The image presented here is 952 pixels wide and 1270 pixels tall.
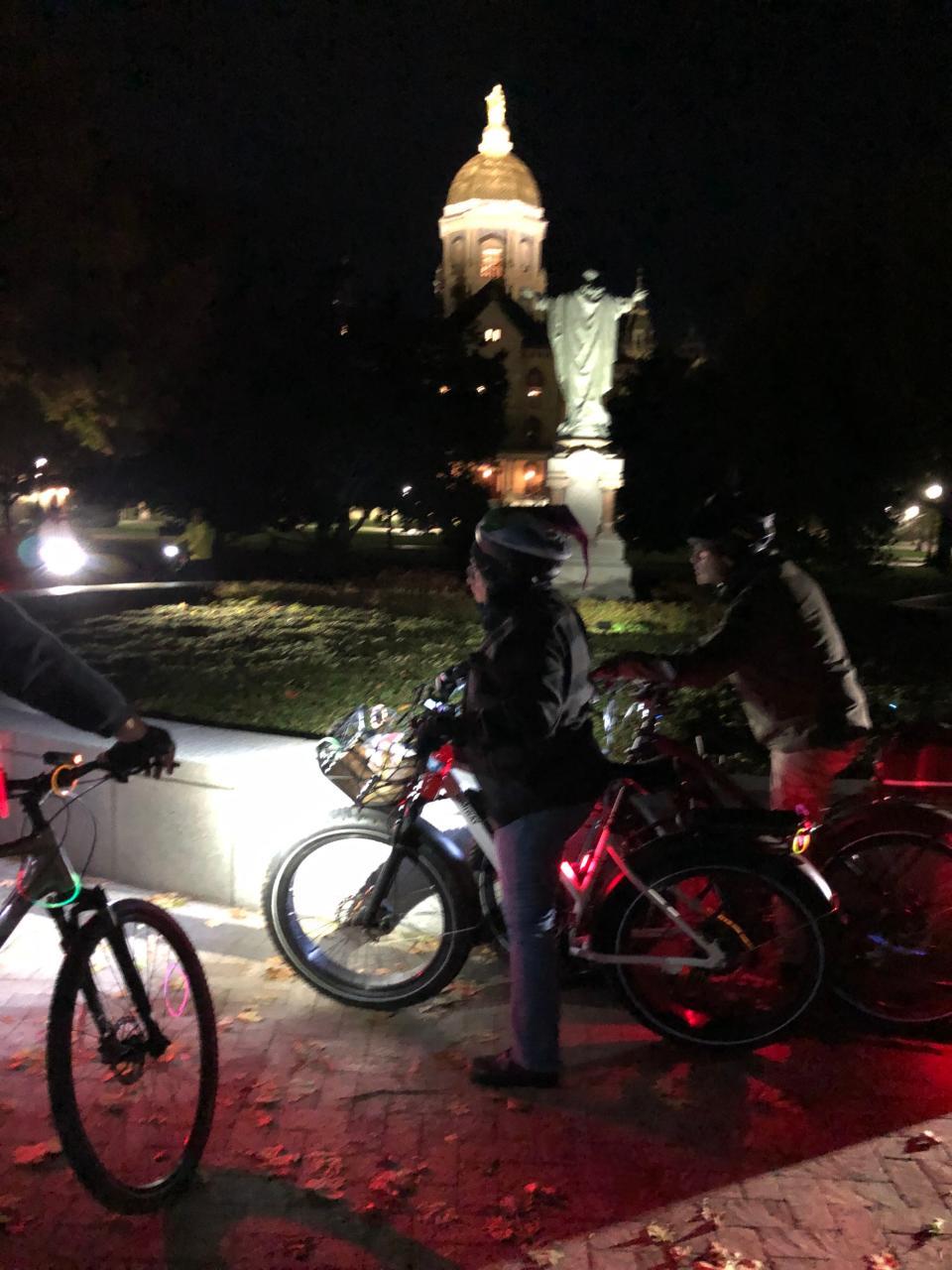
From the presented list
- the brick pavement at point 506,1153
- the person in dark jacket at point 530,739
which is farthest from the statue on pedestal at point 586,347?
the person in dark jacket at point 530,739

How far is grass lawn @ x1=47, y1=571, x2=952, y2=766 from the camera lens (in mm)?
7309

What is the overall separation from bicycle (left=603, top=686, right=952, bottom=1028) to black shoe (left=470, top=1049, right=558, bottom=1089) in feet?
3.53

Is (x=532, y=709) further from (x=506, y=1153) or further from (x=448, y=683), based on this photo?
(x=506, y=1153)

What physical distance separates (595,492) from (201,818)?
1335 centimetres

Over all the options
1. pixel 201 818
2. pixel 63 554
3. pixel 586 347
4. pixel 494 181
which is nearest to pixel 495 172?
pixel 494 181

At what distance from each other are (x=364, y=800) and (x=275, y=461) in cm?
2708

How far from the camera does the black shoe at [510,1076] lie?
387cm

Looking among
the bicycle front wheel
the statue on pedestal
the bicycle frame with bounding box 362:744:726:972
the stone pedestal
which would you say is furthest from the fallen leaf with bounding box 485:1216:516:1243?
the statue on pedestal

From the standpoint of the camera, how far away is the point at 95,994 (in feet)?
10.3

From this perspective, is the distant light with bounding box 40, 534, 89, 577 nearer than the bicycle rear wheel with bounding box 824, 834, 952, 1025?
No

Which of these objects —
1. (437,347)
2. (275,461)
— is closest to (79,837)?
(275,461)

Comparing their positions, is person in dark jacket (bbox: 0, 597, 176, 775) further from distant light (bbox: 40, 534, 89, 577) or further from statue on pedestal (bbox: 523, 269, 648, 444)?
statue on pedestal (bbox: 523, 269, 648, 444)

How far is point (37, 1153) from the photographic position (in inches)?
136

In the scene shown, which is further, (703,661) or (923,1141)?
(703,661)
